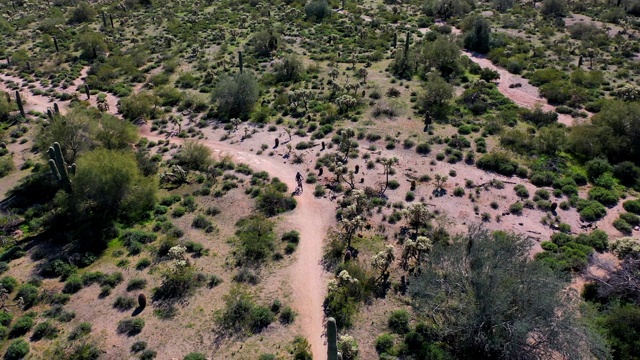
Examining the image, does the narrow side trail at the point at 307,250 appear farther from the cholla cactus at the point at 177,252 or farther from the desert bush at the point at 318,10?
the desert bush at the point at 318,10

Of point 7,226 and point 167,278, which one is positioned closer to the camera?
point 167,278

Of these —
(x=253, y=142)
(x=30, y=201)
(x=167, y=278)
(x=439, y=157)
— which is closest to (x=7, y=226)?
(x=30, y=201)

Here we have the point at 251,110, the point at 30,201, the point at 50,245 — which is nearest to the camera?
the point at 50,245

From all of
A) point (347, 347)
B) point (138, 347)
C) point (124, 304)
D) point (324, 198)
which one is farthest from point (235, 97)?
point (347, 347)

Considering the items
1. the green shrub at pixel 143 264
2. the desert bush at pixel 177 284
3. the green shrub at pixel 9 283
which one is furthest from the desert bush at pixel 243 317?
the green shrub at pixel 9 283

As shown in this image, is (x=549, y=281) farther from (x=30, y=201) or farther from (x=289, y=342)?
(x=30, y=201)

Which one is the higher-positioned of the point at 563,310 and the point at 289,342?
the point at 563,310

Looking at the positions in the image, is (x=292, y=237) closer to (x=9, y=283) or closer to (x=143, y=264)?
(x=143, y=264)
